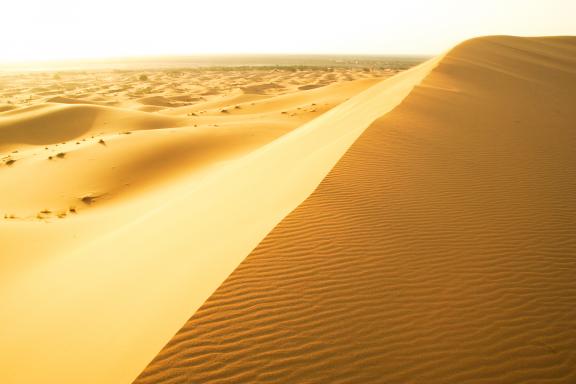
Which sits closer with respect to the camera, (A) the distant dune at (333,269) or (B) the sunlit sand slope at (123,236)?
(A) the distant dune at (333,269)

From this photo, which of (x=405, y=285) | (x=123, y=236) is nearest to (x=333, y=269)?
(x=405, y=285)

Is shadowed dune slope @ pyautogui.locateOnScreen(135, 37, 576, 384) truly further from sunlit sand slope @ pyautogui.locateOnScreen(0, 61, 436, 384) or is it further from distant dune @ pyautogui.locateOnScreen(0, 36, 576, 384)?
sunlit sand slope @ pyautogui.locateOnScreen(0, 61, 436, 384)

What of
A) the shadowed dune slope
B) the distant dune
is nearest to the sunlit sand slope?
the distant dune

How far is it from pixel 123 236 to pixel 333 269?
3.86m

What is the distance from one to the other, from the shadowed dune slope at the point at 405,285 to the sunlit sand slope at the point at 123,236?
307 mm

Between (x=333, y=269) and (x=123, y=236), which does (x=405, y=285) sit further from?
(x=123, y=236)

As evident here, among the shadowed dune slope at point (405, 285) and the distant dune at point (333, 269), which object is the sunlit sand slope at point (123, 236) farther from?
the shadowed dune slope at point (405, 285)

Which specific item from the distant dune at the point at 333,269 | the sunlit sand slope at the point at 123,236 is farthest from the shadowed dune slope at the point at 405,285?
the sunlit sand slope at the point at 123,236

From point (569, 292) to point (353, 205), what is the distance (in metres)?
2.01

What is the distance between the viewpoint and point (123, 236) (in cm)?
572

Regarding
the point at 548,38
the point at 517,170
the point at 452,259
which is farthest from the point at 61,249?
the point at 548,38

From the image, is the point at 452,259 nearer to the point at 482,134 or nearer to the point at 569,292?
the point at 569,292

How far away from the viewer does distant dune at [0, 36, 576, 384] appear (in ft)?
7.91

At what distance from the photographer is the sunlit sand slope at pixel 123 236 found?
9.61ft
